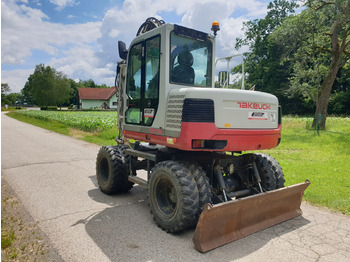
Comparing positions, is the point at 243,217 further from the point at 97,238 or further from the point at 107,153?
the point at 107,153

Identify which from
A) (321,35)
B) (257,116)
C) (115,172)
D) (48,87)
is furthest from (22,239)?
(48,87)

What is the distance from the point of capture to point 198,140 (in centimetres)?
382

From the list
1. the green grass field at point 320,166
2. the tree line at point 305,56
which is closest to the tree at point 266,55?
the tree line at point 305,56

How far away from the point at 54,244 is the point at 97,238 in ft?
1.75

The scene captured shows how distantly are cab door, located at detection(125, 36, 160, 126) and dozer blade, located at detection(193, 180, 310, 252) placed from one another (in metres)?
1.83

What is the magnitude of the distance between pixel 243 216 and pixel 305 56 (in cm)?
1817

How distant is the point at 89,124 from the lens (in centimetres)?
1875

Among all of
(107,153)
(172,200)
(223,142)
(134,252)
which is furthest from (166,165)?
(107,153)

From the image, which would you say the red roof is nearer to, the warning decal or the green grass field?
the green grass field

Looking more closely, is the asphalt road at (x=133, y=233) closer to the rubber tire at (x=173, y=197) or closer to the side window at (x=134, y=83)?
the rubber tire at (x=173, y=197)

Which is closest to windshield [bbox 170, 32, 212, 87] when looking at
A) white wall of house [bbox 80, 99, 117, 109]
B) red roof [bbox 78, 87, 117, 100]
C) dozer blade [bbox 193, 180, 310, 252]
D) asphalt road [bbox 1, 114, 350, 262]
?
dozer blade [bbox 193, 180, 310, 252]

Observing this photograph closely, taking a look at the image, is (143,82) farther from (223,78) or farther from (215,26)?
(215,26)

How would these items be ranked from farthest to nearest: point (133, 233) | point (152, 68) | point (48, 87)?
point (48, 87) < point (152, 68) < point (133, 233)

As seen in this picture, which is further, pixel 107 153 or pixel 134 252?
pixel 107 153
